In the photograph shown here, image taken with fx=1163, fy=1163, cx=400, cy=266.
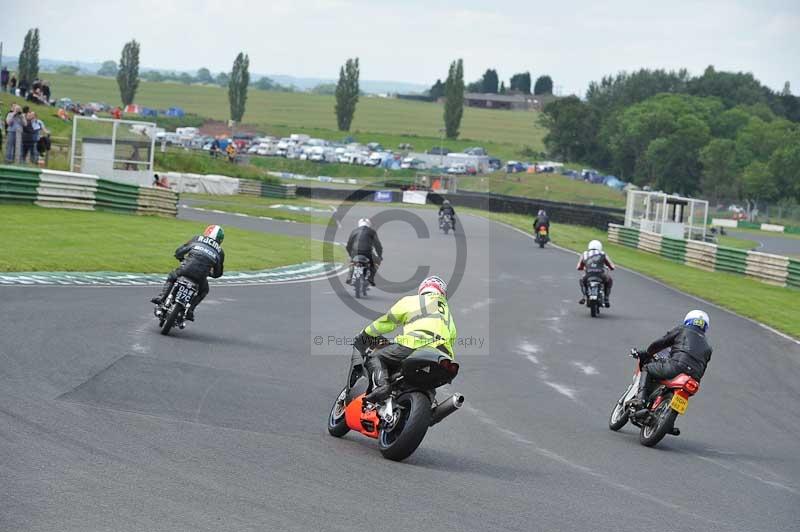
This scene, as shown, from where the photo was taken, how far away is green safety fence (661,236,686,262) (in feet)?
142

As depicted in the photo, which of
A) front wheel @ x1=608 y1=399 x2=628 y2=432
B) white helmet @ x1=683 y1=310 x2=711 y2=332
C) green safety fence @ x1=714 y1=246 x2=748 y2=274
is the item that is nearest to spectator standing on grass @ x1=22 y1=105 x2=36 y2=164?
green safety fence @ x1=714 y1=246 x2=748 y2=274

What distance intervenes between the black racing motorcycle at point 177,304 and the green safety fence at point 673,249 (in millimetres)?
30734

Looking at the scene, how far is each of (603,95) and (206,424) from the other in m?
160

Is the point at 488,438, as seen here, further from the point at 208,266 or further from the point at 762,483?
the point at 208,266

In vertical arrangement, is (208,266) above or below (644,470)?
above

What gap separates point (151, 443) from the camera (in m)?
8.73

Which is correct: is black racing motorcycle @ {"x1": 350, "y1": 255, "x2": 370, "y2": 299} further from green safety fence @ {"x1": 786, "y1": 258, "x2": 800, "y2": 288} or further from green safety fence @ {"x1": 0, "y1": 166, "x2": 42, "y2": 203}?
green safety fence @ {"x1": 786, "y1": 258, "x2": 800, "y2": 288}

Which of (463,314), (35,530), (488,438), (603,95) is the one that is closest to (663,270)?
(463,314)

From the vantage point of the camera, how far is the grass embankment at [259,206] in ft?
156

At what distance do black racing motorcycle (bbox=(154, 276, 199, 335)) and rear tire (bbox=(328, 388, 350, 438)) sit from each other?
5177 millimetres

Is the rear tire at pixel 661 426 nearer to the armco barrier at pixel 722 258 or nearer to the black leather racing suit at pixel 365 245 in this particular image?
the black leather racing suit at pixel 365 245

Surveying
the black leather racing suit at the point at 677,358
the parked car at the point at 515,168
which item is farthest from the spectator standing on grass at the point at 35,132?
the parked car at the point at 515,168

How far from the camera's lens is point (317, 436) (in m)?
10.0

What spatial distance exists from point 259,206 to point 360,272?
3063 cm
